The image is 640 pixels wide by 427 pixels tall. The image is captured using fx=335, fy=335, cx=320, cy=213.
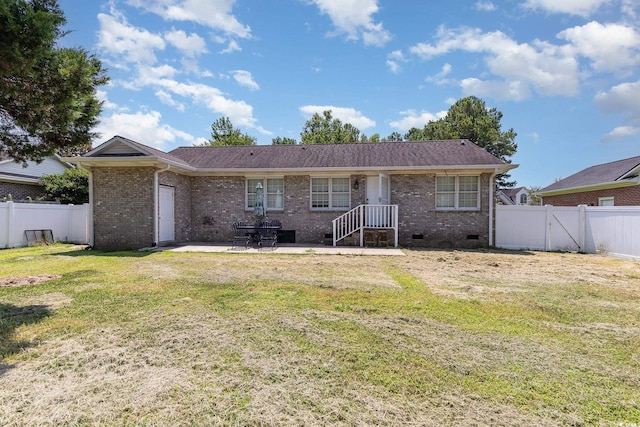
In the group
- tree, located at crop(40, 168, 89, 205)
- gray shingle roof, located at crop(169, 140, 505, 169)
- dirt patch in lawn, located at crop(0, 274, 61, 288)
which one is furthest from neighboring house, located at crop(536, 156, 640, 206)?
tree, located at crop(40, 168, 89, 205)

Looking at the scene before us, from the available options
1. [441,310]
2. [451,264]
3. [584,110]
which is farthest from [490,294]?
[584,110]

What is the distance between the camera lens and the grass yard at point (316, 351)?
2.50 m

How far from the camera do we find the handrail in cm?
1328

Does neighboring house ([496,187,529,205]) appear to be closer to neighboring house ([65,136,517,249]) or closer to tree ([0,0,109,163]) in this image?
neighboring house ([65,136,517,249])

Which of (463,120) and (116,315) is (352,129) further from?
(116,315)

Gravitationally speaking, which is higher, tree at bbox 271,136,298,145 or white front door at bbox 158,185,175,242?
tree at bbox 271,136,298,145

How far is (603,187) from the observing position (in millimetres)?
18016

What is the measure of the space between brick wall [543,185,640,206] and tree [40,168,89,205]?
2779 centimetres

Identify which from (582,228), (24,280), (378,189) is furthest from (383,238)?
(24,280)

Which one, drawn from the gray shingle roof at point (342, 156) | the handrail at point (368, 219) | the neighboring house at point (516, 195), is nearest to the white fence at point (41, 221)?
the gray shingle roof at point (342, 156)

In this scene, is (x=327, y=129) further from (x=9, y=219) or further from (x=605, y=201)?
(x=9, y=219)

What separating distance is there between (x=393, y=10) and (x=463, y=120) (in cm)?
2395

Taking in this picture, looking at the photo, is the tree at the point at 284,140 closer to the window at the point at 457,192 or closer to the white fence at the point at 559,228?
the window at the point at 457,192

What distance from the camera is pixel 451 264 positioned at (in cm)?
941
